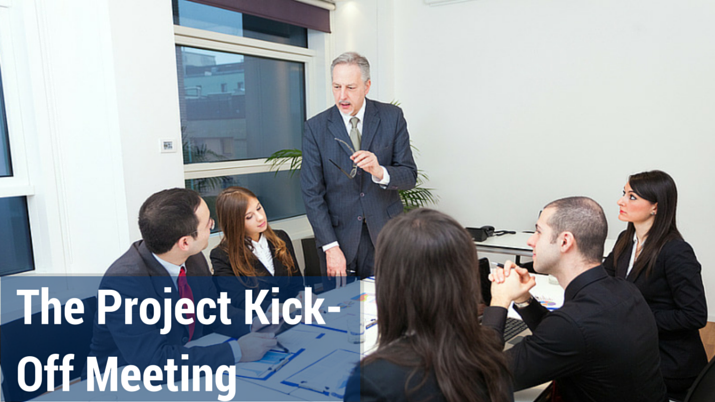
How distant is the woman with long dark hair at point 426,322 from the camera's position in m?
1.02

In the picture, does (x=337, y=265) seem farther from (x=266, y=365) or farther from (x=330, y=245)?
(x=266, y=365)

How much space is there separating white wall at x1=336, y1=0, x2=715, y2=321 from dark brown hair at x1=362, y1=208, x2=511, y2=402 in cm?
354

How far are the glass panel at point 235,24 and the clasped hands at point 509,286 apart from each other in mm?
2989

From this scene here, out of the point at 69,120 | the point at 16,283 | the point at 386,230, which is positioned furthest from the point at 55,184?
the point at 386,230

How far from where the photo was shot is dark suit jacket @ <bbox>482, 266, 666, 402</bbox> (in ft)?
4.62

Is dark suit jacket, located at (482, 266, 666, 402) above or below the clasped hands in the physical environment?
below

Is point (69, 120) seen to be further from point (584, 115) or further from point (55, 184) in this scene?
point (584, 115)

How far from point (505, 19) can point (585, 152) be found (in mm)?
1306

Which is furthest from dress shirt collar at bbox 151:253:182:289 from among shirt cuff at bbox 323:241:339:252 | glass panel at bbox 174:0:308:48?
glass panel at bbox 174:0:308:48

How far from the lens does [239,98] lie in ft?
13.6

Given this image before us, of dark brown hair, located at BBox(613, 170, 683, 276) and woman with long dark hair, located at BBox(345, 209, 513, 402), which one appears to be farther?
dark brown hair, located at BBox(613, 170, 683, 276)

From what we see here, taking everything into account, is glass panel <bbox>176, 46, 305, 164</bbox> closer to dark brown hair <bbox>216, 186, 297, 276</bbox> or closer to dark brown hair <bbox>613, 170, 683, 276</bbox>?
dark brown hair <bbox>216, 186, 297, 276</bbox>

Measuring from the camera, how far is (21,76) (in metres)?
2.73

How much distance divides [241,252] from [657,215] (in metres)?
1.88
